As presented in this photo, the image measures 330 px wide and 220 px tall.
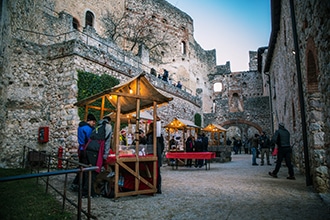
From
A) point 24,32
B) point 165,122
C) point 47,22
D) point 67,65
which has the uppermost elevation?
point 47,22

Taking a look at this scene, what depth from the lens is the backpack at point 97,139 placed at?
16.5 ft

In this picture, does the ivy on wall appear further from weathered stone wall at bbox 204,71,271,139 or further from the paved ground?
weathered stone wall at bbox 204,71,271,139

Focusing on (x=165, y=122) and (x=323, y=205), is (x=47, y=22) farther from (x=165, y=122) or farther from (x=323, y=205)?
(x=323, y=205)

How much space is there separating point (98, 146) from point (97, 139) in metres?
0.15

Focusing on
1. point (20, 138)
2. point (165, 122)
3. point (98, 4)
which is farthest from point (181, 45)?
point (20, 138)

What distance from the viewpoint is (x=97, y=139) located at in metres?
5.09

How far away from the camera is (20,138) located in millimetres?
9617

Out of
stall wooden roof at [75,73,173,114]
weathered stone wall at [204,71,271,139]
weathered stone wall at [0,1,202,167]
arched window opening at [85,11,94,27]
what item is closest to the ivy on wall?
weathered stone wall at [0,1,202,167]

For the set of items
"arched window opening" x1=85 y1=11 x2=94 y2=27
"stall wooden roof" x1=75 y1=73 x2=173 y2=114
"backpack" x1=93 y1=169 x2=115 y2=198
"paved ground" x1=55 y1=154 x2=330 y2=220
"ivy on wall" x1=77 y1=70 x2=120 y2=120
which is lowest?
"paved ground" x1=55 y1=154 x2=330 y2=220

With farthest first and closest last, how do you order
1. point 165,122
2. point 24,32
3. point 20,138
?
point 165,122 < point 24,32 < point 20,138

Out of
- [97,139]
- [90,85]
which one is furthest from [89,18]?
[97,139]

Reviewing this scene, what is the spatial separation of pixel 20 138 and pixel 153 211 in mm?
7896

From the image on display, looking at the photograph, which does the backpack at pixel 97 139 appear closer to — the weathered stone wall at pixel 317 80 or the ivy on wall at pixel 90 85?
the weathered stone wall at pixel 317 80

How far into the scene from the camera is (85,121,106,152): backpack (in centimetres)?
504
